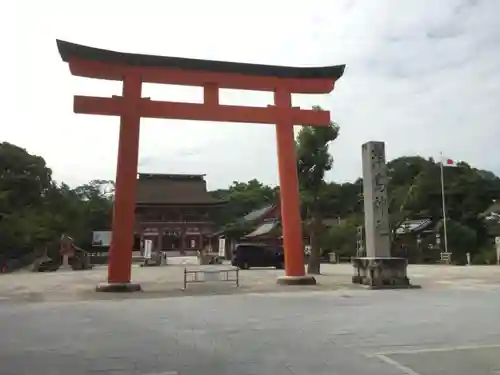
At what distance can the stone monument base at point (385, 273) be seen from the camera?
1530 cm

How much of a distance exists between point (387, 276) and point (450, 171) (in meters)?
37.9

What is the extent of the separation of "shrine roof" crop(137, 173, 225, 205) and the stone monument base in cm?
3975

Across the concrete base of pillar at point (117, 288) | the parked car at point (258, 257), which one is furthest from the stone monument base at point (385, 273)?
the parked car at point (258, 257)

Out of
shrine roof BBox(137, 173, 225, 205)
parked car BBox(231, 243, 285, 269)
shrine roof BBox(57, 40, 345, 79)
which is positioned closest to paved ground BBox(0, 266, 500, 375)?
shrine roof BBox(57, 40, 345, 79)

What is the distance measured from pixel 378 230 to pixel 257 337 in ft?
30.3

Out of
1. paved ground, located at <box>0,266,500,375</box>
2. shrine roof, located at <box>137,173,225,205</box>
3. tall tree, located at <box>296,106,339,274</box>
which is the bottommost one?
paved ground, located at <box>0,266,500,375</box>

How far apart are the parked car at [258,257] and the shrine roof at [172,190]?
22723 millimetres

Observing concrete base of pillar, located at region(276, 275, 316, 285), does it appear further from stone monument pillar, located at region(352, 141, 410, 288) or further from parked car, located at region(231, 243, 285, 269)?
parked car, located at region(231, 243, 285, 269)

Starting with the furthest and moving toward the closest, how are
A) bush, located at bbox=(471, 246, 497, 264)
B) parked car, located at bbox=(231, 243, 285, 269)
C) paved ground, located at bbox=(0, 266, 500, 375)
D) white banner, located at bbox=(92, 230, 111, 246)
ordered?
white banner, located at bbox=(92, 230, 111, 246) → bush, located at bbox=(471, 246, 497, 264) → parked car, located at bbox=(231, 243, 285, 269) → paved ground, located at bbox=(0, 266, 500, 375)

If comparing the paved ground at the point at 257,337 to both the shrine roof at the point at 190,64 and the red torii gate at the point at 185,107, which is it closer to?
the red torii gate at the point at 185,107

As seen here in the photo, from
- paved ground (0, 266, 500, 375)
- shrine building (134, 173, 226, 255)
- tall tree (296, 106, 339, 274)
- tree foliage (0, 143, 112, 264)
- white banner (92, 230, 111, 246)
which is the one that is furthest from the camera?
shrine building (134, 173, 226, 255)

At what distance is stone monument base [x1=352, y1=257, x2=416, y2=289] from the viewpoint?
50.2ft

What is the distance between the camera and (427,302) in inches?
443

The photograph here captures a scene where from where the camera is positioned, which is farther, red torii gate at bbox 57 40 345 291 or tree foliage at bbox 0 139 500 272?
tree foliage at bbox 0 139 500 272
